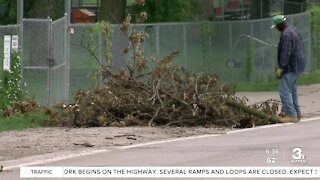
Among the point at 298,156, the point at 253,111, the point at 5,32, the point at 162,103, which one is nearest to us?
the point at 298,156

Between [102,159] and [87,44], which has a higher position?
[87,44]

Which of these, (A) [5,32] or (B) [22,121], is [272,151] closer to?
(B) [22,121]

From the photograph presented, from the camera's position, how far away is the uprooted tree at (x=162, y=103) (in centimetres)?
1562

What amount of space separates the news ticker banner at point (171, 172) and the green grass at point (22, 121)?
4914 millimetres

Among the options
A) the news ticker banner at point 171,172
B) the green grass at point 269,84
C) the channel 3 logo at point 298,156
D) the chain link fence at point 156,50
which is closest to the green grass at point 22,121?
the chain link fence at point 156,50

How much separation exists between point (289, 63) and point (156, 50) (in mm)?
9783

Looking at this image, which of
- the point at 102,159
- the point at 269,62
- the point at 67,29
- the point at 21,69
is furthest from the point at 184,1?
the point at 102,159

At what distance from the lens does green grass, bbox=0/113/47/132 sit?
1616 cm

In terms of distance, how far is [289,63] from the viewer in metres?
16.0

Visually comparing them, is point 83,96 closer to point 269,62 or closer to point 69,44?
point 69,44

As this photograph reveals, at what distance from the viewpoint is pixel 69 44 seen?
22.6 meters

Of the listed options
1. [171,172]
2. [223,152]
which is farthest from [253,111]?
[171,172]

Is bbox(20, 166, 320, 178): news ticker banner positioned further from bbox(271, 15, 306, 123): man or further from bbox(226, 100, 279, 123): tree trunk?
bbox(271, 15, 306, 123): man

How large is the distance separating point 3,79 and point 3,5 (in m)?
16.8
